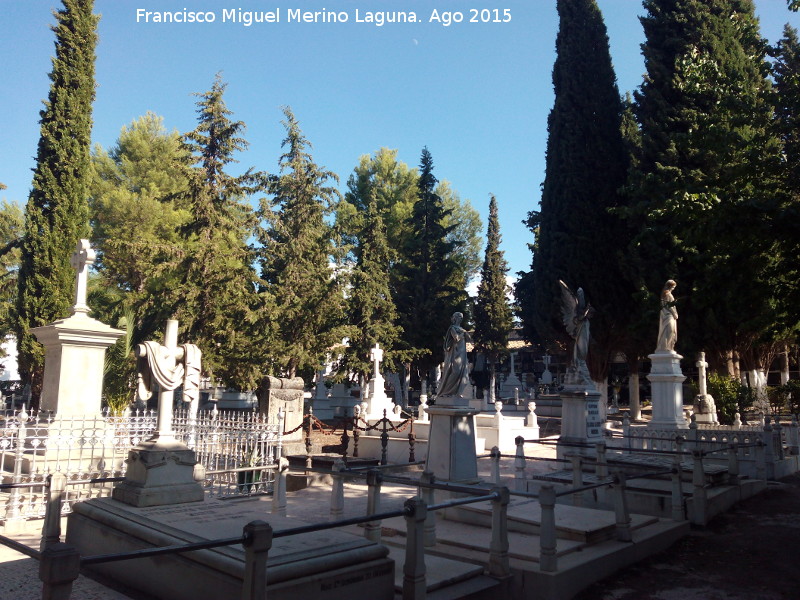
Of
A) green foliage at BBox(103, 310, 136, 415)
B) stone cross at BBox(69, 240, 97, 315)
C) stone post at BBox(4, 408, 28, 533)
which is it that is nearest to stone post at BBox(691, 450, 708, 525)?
stone post at BBox(4, 408, 28, 533)

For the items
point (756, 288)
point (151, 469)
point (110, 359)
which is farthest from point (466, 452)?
point (110, 359)

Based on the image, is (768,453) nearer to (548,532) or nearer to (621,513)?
(621,513)

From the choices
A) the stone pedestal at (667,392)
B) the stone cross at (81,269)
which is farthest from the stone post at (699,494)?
the stone cross at (81,269)

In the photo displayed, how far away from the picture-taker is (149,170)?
107ft

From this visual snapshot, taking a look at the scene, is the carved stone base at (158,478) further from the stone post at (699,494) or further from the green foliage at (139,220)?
the green foliage at (139,220)

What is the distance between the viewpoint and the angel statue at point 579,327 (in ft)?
51.1

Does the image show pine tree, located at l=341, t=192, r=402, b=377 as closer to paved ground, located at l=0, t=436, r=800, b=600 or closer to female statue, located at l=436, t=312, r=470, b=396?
female statue, located at l=436, t=312, r=470, b=396

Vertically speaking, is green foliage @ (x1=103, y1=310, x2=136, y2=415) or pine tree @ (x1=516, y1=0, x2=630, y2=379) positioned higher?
pine tree @ (x1=516, y1=0, x2=630, y2=379)

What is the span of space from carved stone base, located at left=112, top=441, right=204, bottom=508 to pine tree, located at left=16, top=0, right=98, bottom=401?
16.6 metres

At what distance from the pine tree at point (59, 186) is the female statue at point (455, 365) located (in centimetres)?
1653

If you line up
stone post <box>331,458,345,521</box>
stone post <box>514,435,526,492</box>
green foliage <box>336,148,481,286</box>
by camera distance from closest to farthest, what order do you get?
1. stone post <box>331,458,345,521</box>
2. stone post <box>514,435,526,492</box>
3. green foliage <box>336,148,481,286</box>

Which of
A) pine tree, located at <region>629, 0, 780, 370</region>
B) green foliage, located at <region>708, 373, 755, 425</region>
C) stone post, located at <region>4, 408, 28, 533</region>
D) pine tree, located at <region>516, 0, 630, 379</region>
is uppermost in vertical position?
pine tree, located at <region>516, 0, 630, 379</region>

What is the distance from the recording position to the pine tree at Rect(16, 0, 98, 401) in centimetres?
2055

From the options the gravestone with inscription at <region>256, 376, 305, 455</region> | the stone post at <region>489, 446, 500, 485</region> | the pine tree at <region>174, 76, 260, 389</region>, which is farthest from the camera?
the pine tree at <region>174, 76, 260, 389</region>
